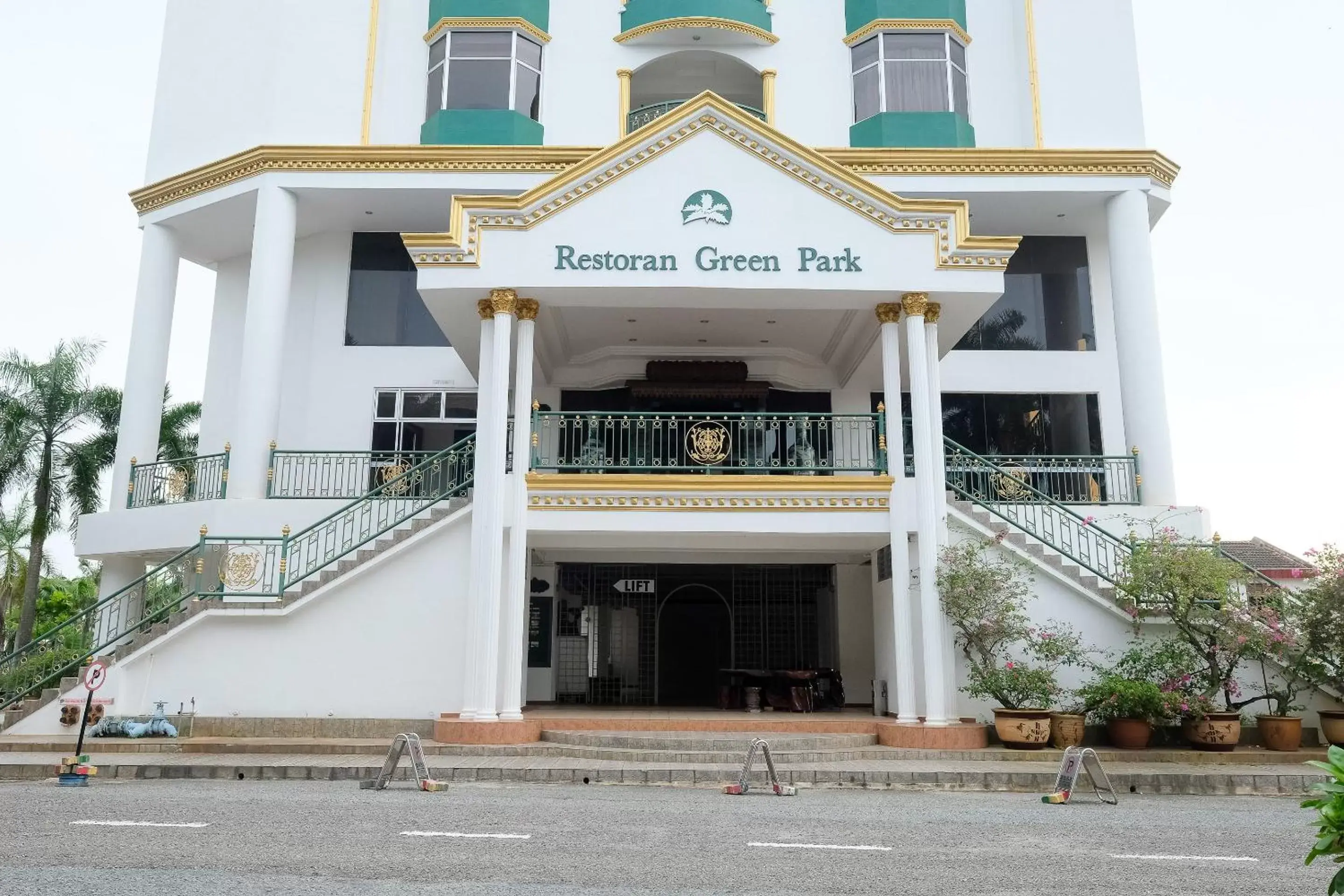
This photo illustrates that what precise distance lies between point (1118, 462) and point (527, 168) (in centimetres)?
1165

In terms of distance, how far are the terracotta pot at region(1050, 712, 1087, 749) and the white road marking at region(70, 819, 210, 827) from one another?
9.45 meters

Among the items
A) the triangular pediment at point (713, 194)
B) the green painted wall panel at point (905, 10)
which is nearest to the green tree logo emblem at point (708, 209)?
the triangular pediment at point (713, 194)

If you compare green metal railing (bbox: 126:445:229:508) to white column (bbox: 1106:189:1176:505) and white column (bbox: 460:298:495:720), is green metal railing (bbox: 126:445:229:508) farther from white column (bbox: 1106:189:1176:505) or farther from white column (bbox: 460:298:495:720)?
white column (bbox: 1106:189:1176:505)

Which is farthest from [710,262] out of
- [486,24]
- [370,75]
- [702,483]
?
[370,75]

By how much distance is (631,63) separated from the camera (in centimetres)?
2006

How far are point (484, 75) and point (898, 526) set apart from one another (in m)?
12.1

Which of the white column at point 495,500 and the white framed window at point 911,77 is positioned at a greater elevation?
the white framed window at point 911,77

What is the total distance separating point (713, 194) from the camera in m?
13.9

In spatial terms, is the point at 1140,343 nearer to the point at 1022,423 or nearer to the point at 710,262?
the point at 1022,423

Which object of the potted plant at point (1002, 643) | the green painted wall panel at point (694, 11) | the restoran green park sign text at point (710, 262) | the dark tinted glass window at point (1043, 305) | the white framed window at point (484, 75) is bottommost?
the potted plant at point (1002, 643)

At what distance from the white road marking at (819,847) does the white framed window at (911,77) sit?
50.9ft

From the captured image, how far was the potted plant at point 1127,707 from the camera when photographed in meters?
12.4

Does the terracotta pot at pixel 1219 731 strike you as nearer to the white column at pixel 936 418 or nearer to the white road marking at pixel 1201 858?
the white column at pixel 936 418

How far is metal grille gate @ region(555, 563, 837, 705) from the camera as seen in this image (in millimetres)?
17719
